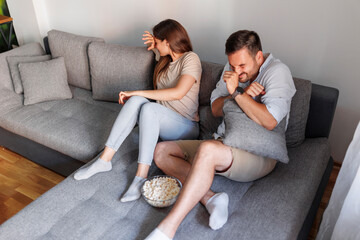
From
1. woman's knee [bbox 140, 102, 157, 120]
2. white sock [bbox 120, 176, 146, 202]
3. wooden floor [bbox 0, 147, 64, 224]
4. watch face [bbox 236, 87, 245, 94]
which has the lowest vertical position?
wooden floor [bbox 0, 147, 64, 224]

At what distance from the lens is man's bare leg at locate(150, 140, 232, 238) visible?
1.40 m

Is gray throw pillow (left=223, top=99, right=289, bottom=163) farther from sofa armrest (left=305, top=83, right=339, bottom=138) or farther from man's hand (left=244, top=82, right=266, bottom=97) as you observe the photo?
sofa armrest (left=305, top=83, right=339, bottom=138)

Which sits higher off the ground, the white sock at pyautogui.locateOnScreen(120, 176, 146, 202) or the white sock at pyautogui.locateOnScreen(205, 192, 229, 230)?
the white sock at pyautogui.locateOnScreen(205, 192, 229, 230)

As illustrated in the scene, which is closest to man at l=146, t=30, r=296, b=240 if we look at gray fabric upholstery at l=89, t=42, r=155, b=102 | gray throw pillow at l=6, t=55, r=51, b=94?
gray fabric upholstery at l=89, t=42, r=155, b=102

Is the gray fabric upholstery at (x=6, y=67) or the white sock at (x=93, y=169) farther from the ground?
the gray fabric upholstery at (x=6, y=67)

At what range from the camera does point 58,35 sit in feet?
8.93

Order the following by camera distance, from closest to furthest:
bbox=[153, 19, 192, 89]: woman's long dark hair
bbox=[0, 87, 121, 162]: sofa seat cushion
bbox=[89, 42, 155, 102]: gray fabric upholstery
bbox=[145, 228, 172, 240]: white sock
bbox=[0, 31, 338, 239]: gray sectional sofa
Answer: bbox=[145, 228, 172, 240]: white sock
bbox=[0, 31, 338, 239]: gray sectional sofa
bbox=[153, 19, 192, 89]: woman's long dark hair
bbox=[0, 87, 121, 162]: sofa seat cushion
bbox=[89, 42, 155, 102]: gray fabric upholstery

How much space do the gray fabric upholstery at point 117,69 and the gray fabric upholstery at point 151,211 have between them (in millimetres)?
819

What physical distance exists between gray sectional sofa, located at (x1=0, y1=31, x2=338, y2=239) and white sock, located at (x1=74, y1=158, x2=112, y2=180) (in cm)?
3

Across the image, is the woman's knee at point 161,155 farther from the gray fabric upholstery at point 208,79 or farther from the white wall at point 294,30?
the white wall at point 294,30

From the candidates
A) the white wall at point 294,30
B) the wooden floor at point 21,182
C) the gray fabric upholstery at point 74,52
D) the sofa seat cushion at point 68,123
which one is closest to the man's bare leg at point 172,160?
the sofa seat cushion at point 68,123

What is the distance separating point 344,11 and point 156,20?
55.9 inches

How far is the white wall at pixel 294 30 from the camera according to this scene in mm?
2039

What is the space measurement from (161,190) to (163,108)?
494 mm
